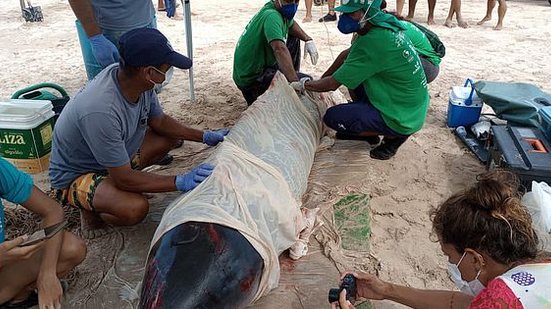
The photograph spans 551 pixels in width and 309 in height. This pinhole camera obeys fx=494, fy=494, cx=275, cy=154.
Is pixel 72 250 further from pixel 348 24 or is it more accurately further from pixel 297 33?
pixel 297 33

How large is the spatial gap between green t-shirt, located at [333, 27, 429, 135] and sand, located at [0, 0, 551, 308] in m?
0.35

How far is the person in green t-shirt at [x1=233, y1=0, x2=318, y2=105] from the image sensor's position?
3.42m

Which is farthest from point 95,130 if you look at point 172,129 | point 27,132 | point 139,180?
point 27,132

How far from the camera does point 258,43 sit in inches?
144

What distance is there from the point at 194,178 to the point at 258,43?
71.3 inches

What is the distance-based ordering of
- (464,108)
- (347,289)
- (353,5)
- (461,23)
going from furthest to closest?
(461,23)
(464,108)
(353,5)
(347,289)

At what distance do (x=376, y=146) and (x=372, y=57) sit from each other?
2.49ft

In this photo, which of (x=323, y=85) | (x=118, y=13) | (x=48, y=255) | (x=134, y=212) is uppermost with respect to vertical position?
(x=118, y=13)

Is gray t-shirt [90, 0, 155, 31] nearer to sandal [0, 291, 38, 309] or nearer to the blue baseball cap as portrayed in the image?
the blue baseball cap

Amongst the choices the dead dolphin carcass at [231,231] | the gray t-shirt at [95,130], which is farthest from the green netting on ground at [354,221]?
the gray t-shirt at [95,130]

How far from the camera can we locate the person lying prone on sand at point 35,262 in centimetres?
187

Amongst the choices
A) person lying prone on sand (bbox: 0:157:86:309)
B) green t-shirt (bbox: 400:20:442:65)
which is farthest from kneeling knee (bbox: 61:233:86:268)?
green t-shirt (bbox: 400:20:442:65)

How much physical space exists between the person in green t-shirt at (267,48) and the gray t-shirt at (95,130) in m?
1.21

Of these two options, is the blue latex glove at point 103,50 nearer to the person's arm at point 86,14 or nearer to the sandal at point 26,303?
the person's arm at point 86,14
